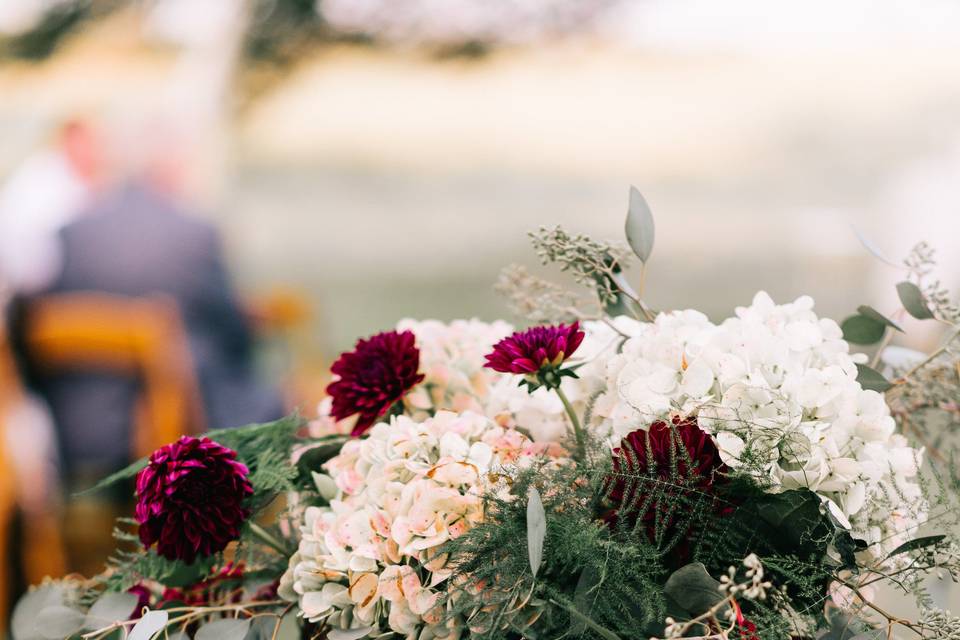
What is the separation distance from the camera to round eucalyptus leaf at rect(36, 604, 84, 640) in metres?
0.65

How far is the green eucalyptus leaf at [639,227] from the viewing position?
669mm

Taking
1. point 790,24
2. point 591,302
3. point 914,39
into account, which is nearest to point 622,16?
point 790,24

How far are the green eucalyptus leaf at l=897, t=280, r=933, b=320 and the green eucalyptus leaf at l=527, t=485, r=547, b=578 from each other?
13.4 inches

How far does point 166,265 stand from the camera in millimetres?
2797

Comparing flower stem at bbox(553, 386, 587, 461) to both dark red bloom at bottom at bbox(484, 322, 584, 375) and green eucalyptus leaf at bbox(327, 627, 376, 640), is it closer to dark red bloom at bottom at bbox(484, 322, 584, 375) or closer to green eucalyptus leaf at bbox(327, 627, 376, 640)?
dark red bloom at bottom at bbox(484, 322, 584, 375)

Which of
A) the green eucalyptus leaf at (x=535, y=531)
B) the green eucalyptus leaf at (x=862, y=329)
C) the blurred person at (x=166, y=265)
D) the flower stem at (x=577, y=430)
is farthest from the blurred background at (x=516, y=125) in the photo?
the green eucalyptus leaf at (x=535, y=531)

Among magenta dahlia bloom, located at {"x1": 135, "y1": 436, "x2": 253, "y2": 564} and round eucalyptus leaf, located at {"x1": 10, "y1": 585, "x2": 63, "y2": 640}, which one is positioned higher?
magenta dahlia bloom, located at {"x1": 135, "y1": 436, "x2": 253, "y2": 564}

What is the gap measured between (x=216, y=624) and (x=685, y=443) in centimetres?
30

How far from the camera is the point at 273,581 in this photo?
68cm

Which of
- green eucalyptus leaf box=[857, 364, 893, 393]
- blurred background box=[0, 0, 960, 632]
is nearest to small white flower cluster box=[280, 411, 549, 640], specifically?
green eucalyptus leaf box=[857, 364, 893, 393]

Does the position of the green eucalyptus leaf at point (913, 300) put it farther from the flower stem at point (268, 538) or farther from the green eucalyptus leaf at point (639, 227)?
the flower stem at point (268, 538)

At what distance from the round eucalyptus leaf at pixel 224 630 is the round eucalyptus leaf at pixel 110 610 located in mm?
69

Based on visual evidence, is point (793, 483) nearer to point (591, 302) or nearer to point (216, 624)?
point (591, 302)

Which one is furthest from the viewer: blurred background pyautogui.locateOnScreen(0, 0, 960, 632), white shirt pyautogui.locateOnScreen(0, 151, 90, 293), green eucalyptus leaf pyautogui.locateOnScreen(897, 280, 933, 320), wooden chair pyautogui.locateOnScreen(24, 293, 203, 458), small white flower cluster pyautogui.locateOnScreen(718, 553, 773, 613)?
blurred background pyautogui.locateOnScreen(0, 0, 960, 632)
